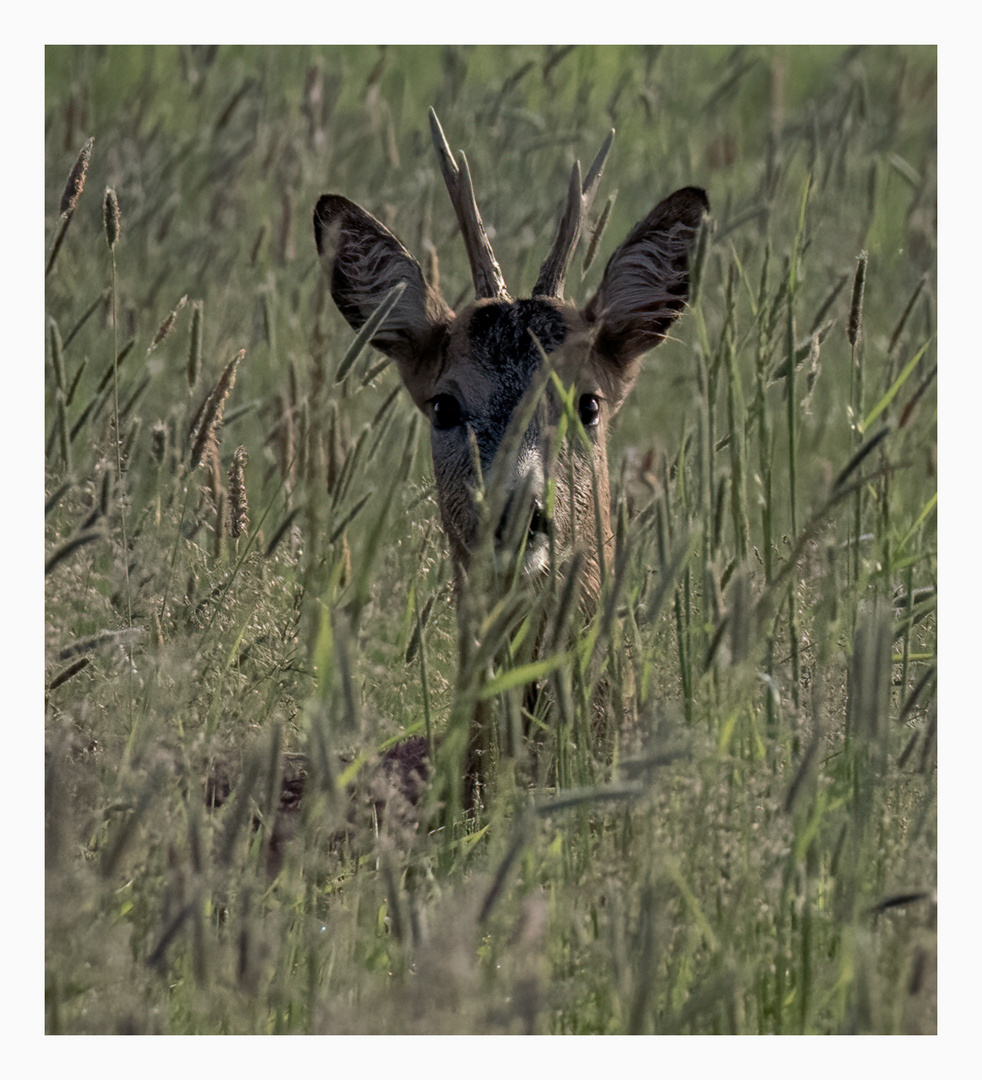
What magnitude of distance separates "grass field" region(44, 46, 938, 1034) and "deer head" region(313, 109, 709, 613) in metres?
0.15

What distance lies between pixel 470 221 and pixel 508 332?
13.5 inches

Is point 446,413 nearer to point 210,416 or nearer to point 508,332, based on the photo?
point 508,332

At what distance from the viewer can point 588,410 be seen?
3.67 metres

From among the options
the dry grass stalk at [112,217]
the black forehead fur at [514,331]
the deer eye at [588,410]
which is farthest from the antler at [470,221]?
the dry grass stalk at [112,217]

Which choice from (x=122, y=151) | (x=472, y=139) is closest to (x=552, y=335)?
(x=472, y=139)

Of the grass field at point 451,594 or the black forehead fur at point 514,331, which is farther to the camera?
the black forehead fur at point 514,331

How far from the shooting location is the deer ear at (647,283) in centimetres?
358

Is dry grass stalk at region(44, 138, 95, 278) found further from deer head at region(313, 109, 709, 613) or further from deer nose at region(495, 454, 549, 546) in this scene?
deer nose at region(495, 454, 549, 546)

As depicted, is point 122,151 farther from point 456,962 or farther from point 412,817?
point 456,962

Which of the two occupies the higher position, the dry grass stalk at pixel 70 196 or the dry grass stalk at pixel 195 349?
the dry grass stalk at pixel 70 196

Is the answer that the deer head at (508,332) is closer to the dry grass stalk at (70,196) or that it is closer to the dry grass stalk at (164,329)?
the dry grass stalk at (164,329)

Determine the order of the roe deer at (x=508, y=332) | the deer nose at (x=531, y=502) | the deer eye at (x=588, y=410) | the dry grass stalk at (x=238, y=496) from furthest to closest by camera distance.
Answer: the deer eye at (x=588, y=410)
the roe deer at (x=508, y=332)
the dry grass stalk at (x=238, y=496)
the deer nose at (x=531, y=502)

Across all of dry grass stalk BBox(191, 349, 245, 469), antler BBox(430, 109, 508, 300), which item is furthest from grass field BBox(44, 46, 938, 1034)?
antler BBox(430, 109, 508, 300)

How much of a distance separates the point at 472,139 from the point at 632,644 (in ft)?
5.80
